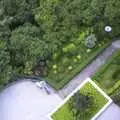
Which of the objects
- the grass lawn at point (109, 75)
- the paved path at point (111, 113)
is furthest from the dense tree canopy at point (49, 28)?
the paved path at point (111, 113)

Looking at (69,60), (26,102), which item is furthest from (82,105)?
(26,102)

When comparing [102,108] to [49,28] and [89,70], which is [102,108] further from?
[49,28]

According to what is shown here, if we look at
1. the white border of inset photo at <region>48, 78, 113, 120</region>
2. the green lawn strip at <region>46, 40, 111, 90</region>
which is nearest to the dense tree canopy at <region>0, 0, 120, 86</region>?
the green lawn strip at <region>46, 40, 111, 90</region>

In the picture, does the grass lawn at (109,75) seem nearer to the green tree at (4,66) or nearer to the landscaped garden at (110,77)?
the landscaped garden at (110,77)

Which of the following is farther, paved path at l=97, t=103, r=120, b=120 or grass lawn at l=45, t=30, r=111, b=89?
grass lawn at l=45, t=30, r=111, b=89

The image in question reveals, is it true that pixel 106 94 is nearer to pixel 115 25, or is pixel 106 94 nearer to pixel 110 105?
pixel 110 105

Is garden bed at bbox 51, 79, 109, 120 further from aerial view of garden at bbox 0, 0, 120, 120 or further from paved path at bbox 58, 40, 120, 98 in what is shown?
paved path at bbox 58, 40, 120, 98
